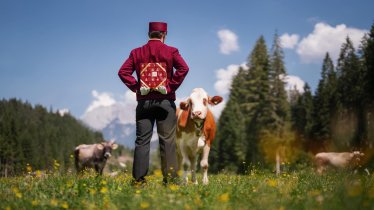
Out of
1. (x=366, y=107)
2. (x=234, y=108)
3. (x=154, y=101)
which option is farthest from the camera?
(x=234, y=108)

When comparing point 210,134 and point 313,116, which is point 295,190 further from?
point 313,116

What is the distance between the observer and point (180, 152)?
34.7 ft

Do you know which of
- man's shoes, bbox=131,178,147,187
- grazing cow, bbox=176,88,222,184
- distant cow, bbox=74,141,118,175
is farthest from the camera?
distant cow, bbox=74,141,118,175

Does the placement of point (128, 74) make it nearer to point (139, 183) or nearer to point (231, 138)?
point (139, 183)

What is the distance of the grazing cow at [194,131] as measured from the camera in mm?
9891

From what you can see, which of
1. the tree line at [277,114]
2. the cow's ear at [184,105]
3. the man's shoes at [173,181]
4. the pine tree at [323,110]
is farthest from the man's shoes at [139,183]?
the pine tree at [323,110]

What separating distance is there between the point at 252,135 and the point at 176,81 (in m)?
48.9

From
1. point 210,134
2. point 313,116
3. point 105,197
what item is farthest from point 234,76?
point 105,197

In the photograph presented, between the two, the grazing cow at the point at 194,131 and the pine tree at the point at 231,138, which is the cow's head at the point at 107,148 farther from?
the pine tree at the point at 231,138

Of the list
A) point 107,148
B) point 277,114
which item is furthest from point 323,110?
point 107,148

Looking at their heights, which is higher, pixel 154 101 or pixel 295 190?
pixel 154 101

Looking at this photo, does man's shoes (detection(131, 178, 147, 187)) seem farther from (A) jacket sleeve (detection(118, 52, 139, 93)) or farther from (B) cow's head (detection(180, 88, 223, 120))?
(B) cow's head (detection(180, 88, 223, 120))

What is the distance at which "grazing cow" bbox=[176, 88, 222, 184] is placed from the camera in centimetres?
989

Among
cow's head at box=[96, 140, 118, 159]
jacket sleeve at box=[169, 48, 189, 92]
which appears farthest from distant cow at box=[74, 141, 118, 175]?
jacket sleeve at box=[169, 48, 189, 92]
